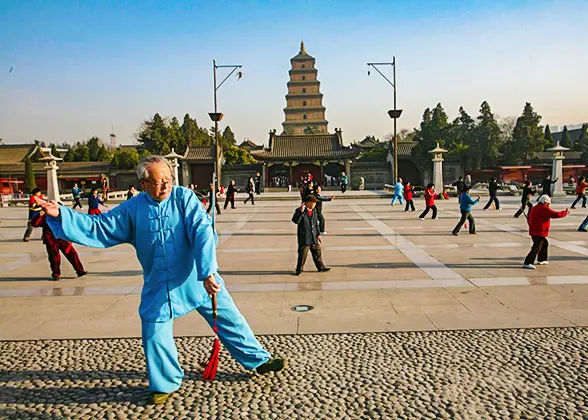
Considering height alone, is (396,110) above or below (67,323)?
above

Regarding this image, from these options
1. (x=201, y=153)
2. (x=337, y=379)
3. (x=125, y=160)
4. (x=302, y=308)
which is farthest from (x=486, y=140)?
A: (x=337, y=379)

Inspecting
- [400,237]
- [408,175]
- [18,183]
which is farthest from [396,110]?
[18,183]

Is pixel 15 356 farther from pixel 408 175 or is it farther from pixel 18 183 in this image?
pixel 18 183

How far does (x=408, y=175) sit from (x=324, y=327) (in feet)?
132

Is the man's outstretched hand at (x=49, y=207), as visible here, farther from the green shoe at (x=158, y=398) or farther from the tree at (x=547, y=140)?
the tree at (x=547, y=140)

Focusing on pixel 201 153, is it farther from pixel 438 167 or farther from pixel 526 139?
pixel 526 139

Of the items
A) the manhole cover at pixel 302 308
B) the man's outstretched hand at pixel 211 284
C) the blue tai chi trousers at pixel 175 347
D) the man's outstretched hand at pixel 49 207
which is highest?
the man's outstretched hand at pixel 49 207

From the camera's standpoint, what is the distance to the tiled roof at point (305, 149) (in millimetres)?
41125

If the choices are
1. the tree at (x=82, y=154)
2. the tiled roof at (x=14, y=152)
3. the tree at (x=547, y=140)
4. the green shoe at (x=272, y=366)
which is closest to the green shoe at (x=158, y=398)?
the green shoe at (x=272, y=366)

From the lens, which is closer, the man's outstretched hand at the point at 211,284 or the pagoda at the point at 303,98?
the man's outstretched hand at the point at 211,284

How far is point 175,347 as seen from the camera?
11.1 ft

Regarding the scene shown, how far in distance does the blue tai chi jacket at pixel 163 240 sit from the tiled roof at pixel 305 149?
37729 millimetres

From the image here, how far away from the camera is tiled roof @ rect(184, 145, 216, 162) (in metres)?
43.8

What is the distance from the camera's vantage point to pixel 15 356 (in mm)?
4281
